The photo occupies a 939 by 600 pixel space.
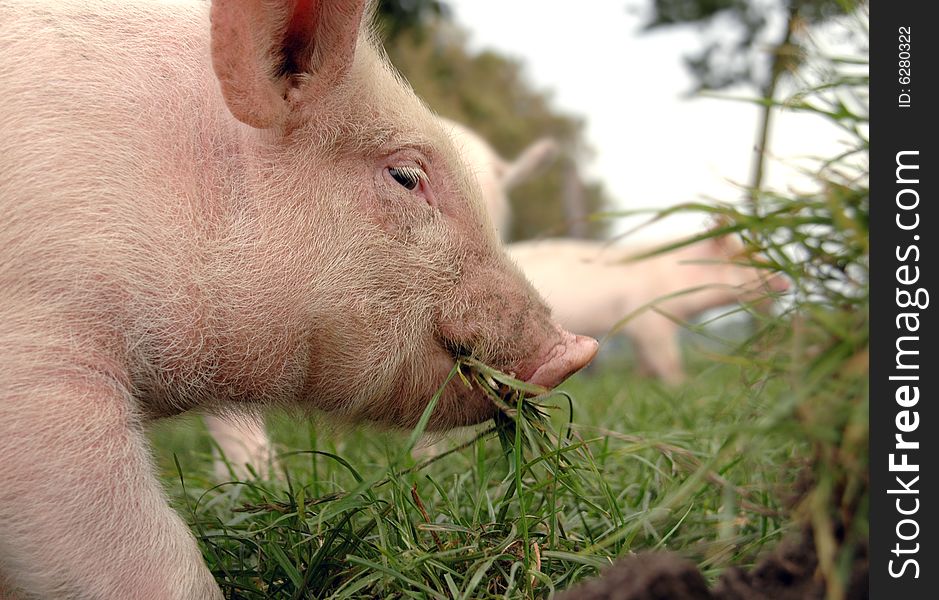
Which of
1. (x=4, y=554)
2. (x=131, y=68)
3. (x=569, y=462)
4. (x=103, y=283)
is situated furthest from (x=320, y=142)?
(x=4, y=554)

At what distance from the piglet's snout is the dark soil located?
1.05 meters

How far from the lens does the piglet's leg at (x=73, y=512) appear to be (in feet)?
7.12

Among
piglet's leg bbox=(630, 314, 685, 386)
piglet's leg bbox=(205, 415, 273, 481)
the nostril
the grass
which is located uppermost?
the nostril

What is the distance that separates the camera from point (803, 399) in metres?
1.58

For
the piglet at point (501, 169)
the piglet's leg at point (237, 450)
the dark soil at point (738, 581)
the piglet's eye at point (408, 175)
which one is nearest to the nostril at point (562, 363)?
the piglet's eye at point (408, 175)

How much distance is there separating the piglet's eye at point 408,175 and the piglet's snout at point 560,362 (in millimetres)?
663

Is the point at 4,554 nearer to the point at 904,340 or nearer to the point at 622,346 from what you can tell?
the point at 904,340

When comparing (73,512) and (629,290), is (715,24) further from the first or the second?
(73,512)

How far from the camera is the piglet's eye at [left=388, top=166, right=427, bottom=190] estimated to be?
2.90 m

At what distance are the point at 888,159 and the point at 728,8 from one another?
12.0 metres

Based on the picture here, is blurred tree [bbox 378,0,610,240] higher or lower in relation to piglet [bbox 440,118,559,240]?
higher

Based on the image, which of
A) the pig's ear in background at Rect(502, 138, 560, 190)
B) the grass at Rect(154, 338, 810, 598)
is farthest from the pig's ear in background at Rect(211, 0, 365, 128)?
the pig's ear in background at Rect(502, 138, 560, 190)

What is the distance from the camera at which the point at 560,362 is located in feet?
9.29

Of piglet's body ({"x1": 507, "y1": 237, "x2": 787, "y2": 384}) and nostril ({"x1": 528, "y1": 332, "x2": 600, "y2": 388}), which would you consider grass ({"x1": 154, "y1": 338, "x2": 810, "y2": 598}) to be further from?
piglet's body ({"x1": 507, "y1": 237, "x2": 787, "y2": 384})
